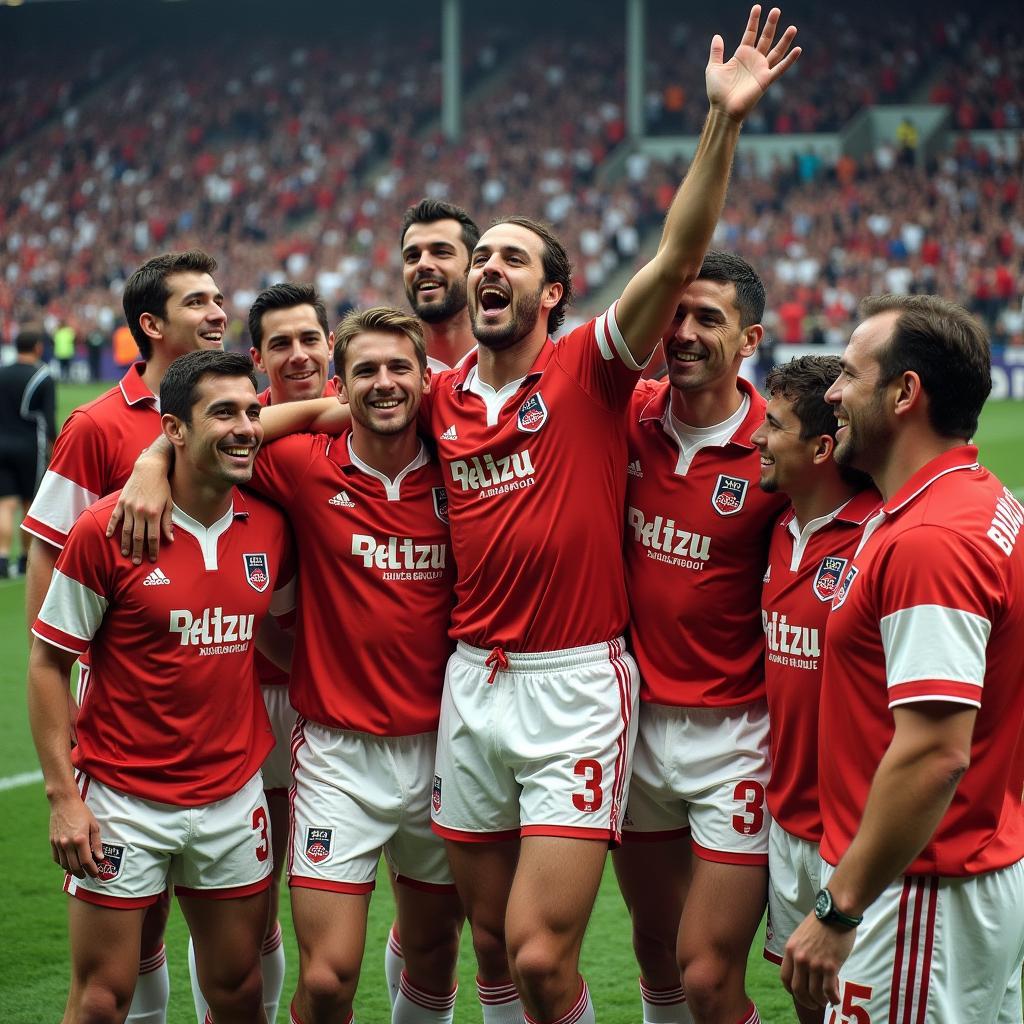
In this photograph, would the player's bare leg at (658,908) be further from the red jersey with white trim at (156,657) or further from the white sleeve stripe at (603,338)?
the white sleeve stripe at (603,338)

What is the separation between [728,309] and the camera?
173 inches

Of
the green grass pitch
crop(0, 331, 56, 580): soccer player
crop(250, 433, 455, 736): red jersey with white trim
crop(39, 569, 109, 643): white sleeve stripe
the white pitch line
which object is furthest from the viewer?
crop(0, 331, 56, 580): soccer player

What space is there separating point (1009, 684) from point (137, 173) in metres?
41.6

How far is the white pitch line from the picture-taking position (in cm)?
769

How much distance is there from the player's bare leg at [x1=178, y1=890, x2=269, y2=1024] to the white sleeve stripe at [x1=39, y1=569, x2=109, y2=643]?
0.86 meters

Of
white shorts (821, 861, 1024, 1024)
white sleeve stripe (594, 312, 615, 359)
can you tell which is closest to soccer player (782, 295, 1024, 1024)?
white shorts (821, 861, 1024, 1024)

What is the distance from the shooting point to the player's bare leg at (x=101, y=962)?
13.1ft

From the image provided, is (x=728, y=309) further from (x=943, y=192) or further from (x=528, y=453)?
(x=943, y=192)

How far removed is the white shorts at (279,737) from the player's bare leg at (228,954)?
2.41 feet

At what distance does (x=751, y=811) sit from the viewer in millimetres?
4230

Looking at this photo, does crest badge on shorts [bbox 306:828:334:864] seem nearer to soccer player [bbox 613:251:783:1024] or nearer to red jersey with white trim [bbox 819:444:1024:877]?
soccer player [bbox 613:251:783:1024]

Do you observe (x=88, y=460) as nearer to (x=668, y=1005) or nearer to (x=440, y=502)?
(x=440, y=502)

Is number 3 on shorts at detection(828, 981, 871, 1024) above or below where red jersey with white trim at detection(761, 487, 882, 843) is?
below

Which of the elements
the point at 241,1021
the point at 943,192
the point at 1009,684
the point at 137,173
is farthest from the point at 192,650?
the point at 137,173
